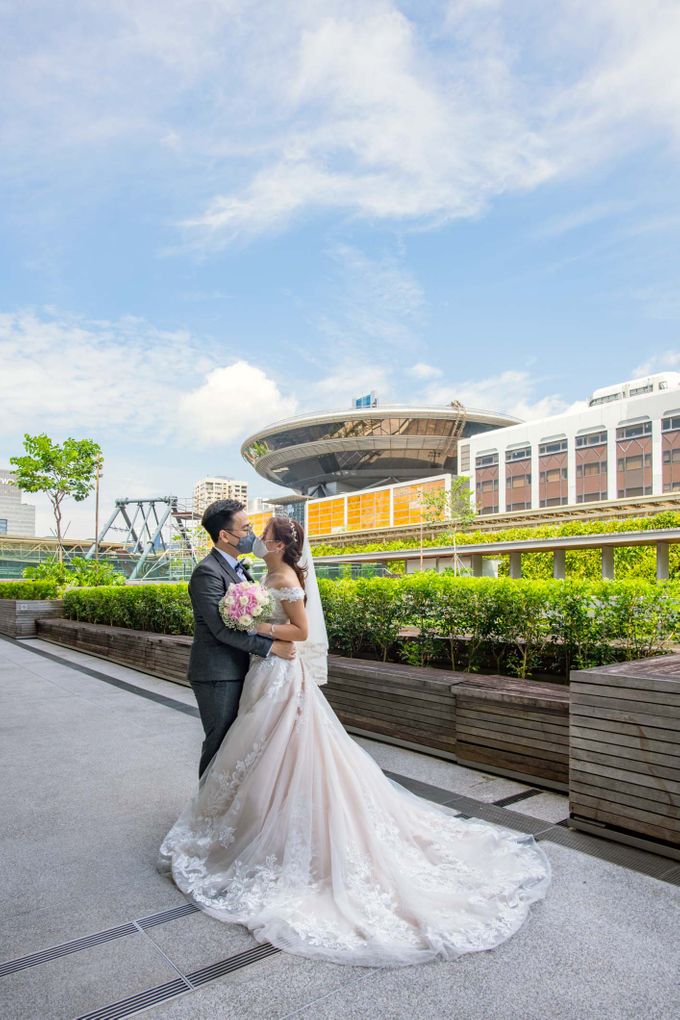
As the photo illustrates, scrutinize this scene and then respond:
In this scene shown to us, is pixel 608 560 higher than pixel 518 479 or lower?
lower

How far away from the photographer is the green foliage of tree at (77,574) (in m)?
19.9

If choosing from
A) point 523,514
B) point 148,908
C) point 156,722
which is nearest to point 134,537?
point 523,514

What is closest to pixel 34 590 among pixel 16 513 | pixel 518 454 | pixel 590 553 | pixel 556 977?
pixel 556 977

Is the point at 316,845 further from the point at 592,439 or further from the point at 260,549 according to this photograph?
the point at 592,439

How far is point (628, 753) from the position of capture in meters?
3.48

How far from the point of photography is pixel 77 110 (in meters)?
9.68

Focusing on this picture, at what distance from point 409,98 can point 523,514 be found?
47.5 metres

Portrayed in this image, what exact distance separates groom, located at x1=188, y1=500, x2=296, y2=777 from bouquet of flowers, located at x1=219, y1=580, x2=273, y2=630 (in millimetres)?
69

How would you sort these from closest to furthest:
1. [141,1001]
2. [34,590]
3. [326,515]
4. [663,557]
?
[141,1001], [34,590], [663,557], [326,515]

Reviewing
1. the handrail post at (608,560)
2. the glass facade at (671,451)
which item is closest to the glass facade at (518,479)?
the glass facade at (671,451)

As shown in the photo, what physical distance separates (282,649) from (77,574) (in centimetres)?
1888

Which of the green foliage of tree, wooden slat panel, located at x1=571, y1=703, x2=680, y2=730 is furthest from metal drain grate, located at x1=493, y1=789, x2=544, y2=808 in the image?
the green foliage of tree

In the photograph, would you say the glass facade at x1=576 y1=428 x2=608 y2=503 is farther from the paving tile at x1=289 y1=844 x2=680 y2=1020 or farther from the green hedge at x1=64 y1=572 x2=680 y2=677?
the paving tile at x1=289 y1=844 x2=680 y2=1020

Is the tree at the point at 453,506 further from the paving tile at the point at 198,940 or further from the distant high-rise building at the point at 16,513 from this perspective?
the distant high-rise building at the point at 16,513
